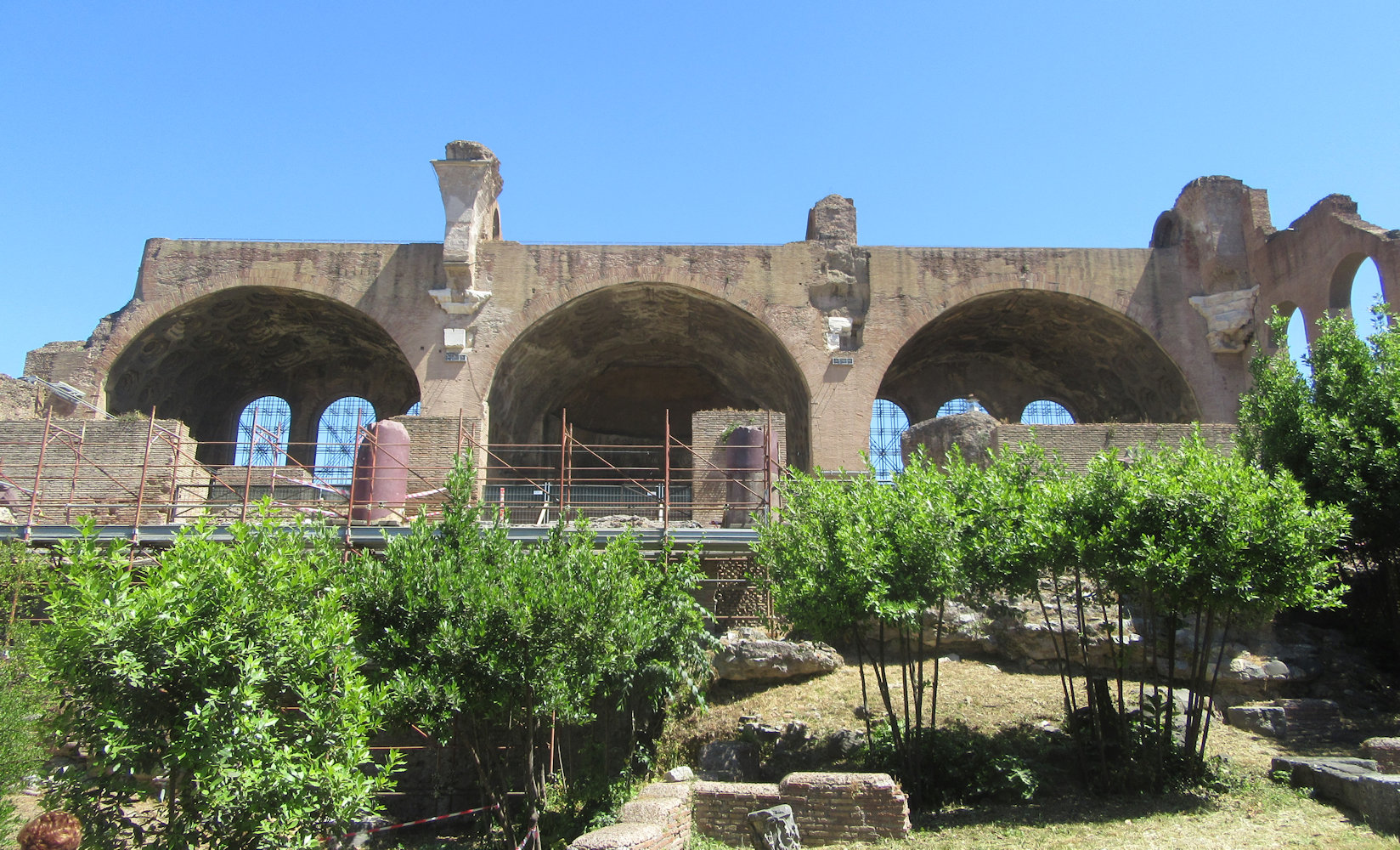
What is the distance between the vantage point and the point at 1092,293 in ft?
50.7

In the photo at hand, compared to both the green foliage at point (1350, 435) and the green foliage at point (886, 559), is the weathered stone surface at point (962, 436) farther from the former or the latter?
the green foliage at point (886, 559)

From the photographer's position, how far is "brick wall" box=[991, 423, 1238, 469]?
12.6 metres


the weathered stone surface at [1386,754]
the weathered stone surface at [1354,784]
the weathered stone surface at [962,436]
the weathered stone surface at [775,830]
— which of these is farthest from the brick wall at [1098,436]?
the weathered stone surface at [775,830]

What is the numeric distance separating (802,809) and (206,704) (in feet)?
13.4

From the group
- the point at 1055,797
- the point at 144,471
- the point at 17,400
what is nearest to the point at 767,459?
the point at 1055,797

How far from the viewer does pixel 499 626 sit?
264 inches

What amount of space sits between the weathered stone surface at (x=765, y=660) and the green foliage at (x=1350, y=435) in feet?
15.3

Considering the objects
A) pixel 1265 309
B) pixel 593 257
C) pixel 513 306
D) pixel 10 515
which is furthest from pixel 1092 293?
pixel 10 515

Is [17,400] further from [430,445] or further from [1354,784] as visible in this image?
[1354,784]

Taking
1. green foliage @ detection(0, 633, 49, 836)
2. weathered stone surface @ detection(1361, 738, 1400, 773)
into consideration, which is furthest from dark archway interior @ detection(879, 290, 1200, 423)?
green foliage @ detection(0, 633, 49, 836)

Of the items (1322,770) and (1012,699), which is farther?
(1012,699)

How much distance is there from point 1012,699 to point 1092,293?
834 centimetres

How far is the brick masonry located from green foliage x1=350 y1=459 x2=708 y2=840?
2.98 feet

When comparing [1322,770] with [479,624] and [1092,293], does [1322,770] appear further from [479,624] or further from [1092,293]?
[1092,293]
